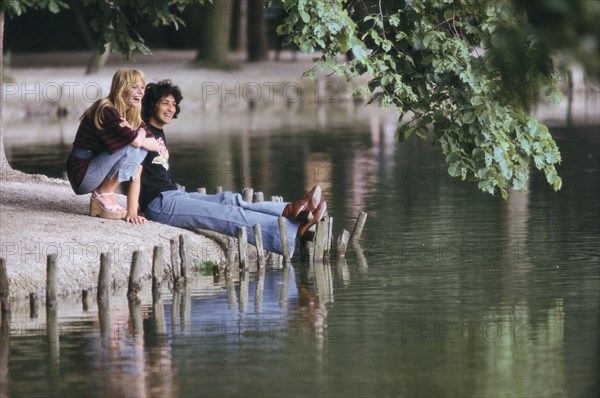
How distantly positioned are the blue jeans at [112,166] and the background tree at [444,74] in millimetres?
1995

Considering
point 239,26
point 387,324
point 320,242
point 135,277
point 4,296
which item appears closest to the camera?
point 387,324

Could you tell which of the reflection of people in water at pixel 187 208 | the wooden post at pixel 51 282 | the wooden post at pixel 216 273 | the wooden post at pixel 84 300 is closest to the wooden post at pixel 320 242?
the reflection of people in water at pixel 187 208

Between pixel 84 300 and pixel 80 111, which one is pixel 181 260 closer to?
pixel 84 300

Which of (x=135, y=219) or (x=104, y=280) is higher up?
(x=135, y=219)

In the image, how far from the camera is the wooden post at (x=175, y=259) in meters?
15.2

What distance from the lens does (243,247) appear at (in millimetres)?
16125

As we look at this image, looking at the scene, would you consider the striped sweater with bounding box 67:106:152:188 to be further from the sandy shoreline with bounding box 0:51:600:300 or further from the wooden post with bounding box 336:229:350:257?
the wooden post with bounding box 336:229:350:257

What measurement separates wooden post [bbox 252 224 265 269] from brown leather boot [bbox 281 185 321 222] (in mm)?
432

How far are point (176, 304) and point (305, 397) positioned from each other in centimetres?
389

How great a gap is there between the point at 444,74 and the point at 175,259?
11.3 feet

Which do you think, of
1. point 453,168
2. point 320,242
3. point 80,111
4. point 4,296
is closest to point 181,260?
point 320,242

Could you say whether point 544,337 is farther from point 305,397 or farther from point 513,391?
point 305,397

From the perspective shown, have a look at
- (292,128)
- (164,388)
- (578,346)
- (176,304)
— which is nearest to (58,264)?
(176,304)

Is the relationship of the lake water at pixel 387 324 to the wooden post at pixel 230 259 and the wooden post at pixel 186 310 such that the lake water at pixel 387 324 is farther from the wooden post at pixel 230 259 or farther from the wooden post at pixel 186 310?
the wooden post at pixel 230 259
